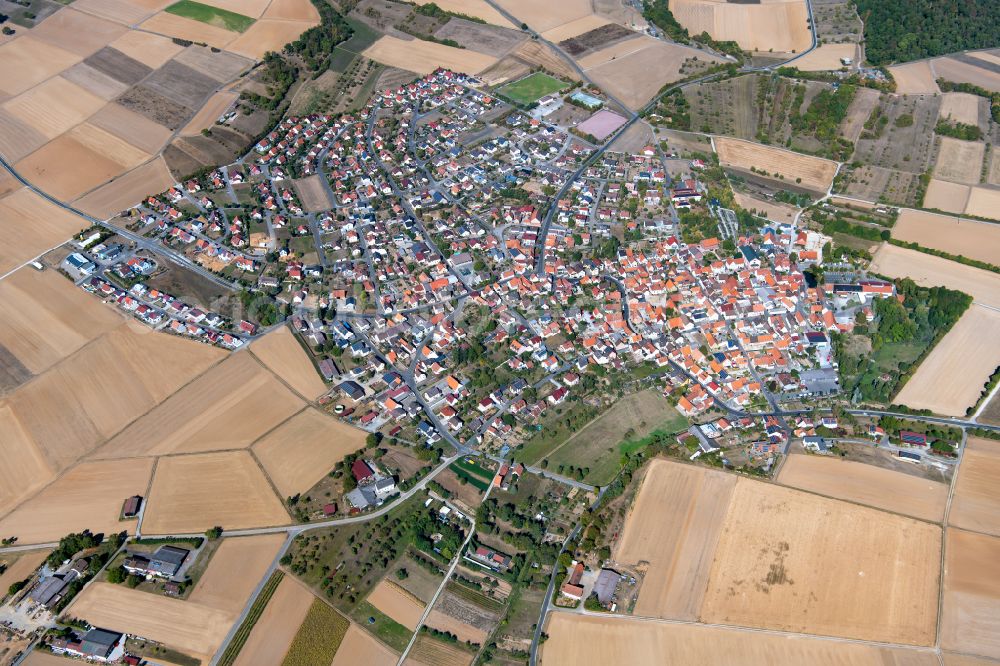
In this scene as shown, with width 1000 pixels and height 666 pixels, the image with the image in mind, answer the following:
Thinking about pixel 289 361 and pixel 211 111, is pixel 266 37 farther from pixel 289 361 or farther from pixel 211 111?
pixel 289 361

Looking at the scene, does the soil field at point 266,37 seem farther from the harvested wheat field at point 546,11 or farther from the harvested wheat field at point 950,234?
the harvested wheat field at point 950,234

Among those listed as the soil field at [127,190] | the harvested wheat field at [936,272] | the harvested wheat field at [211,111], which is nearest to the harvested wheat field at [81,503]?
the soil field at [127,190]

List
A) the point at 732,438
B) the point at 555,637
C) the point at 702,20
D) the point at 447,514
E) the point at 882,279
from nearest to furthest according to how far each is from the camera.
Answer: the point at 555,637
the point at 447,514
the point at 732,438
the point at 882,279
the point at 702,20

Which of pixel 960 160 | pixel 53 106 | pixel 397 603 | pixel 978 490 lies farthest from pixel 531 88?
pixel 397 603

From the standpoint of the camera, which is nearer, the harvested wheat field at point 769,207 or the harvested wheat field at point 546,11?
the harvested wheat field at point 769,207

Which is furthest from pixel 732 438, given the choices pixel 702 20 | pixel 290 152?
pixel 702 20

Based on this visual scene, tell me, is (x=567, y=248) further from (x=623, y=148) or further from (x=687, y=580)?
(x=687, y=580)

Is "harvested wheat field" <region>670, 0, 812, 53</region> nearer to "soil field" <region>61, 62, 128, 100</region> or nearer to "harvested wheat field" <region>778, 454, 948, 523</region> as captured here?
"harvested wheat field" <region>778, 454, 948, 523</region>
